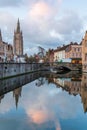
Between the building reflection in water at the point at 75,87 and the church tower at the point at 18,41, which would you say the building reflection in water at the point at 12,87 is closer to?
the building reflection in water at the point at 75,87

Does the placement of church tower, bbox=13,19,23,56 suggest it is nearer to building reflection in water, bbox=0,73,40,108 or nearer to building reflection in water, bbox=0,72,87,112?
building reflection in water, bbox=0,72,87,112

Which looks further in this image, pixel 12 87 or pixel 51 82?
pixel 51 82

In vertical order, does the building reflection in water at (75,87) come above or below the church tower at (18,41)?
below

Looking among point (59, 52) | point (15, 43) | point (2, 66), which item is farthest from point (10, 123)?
point (15, 43)

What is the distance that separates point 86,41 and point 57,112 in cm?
6312

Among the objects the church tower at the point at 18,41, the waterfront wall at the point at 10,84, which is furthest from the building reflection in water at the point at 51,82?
the church tower at the point at 18,41

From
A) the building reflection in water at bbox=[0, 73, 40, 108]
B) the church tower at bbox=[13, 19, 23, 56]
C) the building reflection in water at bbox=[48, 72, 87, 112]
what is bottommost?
→ the building reflection in water at bbox=[48, 72, 87, 112]

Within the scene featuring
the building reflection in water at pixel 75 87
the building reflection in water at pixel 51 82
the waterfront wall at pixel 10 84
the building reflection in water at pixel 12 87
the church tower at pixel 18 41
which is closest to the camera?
the building reflection in water at pixel 75 87

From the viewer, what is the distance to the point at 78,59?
10406 cm

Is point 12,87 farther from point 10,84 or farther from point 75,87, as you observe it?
point 75,87

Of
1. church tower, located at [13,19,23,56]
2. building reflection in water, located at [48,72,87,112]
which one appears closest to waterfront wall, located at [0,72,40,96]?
building reflection in water, located at [48,72,87,112]

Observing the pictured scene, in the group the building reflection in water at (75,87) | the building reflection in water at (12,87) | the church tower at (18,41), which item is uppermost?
the church tower at (18,41)

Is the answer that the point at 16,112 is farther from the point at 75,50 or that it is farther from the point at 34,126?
the point at 75,50

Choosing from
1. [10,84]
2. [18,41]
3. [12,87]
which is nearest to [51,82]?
[10,84]
